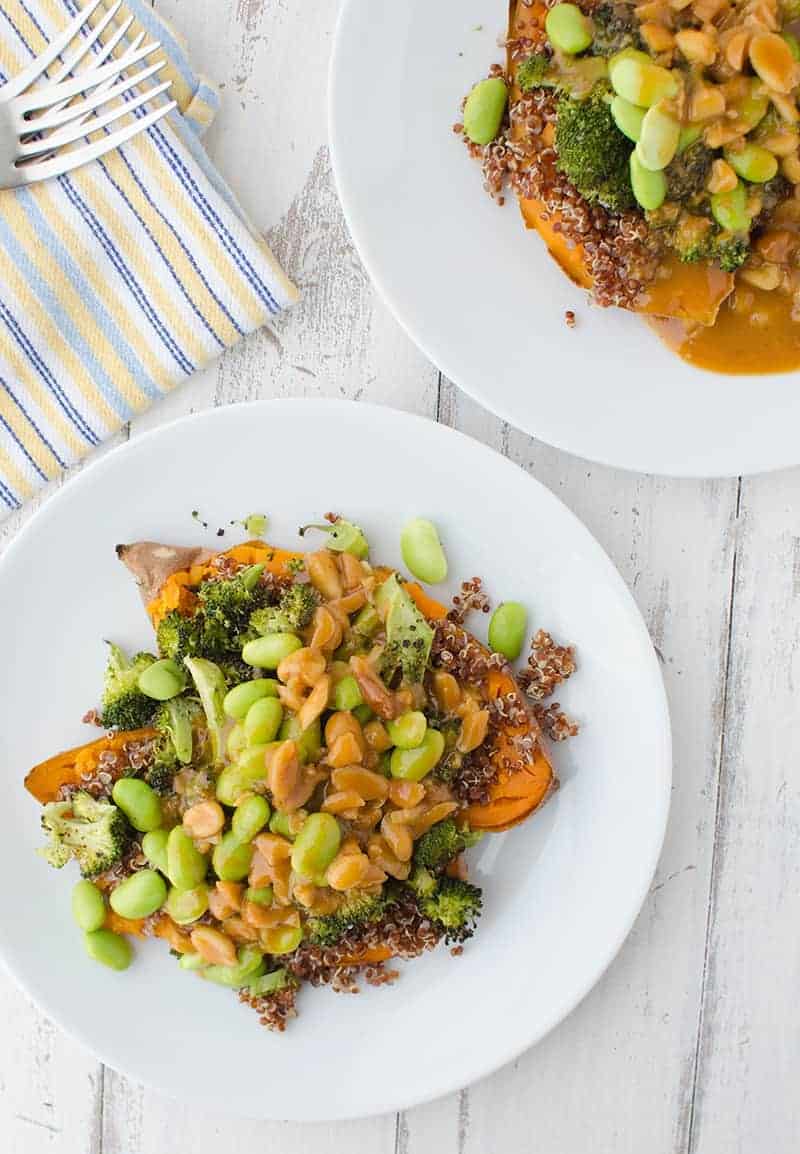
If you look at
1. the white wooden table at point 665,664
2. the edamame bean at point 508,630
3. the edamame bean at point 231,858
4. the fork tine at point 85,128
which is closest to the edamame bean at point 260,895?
the edamame bean at point 231,858

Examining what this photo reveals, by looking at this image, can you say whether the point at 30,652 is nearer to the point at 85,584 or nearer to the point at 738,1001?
the point at 85,584

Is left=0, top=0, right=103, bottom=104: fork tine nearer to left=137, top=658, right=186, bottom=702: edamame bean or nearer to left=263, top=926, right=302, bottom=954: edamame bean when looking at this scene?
left=137, top=658, right=186, bottom=702: edamame bean

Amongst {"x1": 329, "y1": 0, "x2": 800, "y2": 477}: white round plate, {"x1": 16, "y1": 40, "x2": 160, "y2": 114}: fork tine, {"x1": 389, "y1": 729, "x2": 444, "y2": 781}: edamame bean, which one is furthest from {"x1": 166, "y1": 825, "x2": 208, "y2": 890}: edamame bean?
{"x1": 16, "y1": 40, "x2": 160, "y2": 114}: fork tine

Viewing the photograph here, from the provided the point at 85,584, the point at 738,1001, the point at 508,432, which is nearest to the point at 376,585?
the point at 508,432

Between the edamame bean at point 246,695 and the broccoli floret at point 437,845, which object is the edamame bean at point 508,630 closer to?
the broccoli floret at point 437,845

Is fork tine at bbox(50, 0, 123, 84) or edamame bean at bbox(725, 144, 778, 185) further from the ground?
fork tine at bbox(50, 0, 123, 84)

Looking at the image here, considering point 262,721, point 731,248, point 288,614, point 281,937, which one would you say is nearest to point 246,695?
point 262,721

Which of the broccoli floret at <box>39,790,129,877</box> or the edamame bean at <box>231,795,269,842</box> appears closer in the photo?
the edamame bean at <box>231,795,269,842</box>

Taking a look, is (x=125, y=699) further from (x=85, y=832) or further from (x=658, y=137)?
(x=658, y=137)
